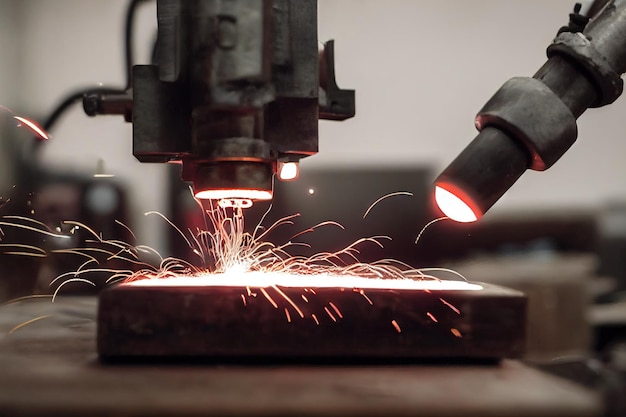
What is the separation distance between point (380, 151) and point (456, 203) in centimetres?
64

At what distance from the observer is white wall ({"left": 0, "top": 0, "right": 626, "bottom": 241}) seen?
1.51m

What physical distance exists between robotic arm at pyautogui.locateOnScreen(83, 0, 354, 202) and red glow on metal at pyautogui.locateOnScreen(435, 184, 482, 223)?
0.20 m

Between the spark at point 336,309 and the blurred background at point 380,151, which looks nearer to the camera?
the spark at point 336,309

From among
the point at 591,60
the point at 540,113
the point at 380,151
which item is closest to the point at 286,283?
the point at 540,113

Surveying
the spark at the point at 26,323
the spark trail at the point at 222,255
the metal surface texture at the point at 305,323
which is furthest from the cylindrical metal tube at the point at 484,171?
the spark at the point at 26,323

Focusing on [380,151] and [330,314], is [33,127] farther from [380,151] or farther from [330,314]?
[330,314]

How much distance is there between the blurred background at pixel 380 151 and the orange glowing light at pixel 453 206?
58cm

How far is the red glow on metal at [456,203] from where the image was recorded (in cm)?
85

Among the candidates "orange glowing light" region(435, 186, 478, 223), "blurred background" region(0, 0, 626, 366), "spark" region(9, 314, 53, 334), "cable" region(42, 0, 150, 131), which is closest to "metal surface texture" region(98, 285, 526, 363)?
"orange glowing light" region(435, 186, 478, 223)

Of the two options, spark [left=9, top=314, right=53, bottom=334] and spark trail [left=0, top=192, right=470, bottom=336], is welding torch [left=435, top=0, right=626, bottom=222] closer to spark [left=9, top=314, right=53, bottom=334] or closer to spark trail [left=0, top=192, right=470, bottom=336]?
spark trail [left=0, top=192, right=470, bottom=336]

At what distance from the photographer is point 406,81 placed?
154 centimetres

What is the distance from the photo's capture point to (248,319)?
86 centimetres

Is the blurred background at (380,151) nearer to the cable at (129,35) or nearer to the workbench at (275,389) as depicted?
the cable at (129,35)

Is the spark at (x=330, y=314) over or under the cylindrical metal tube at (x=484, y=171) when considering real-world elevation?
under
